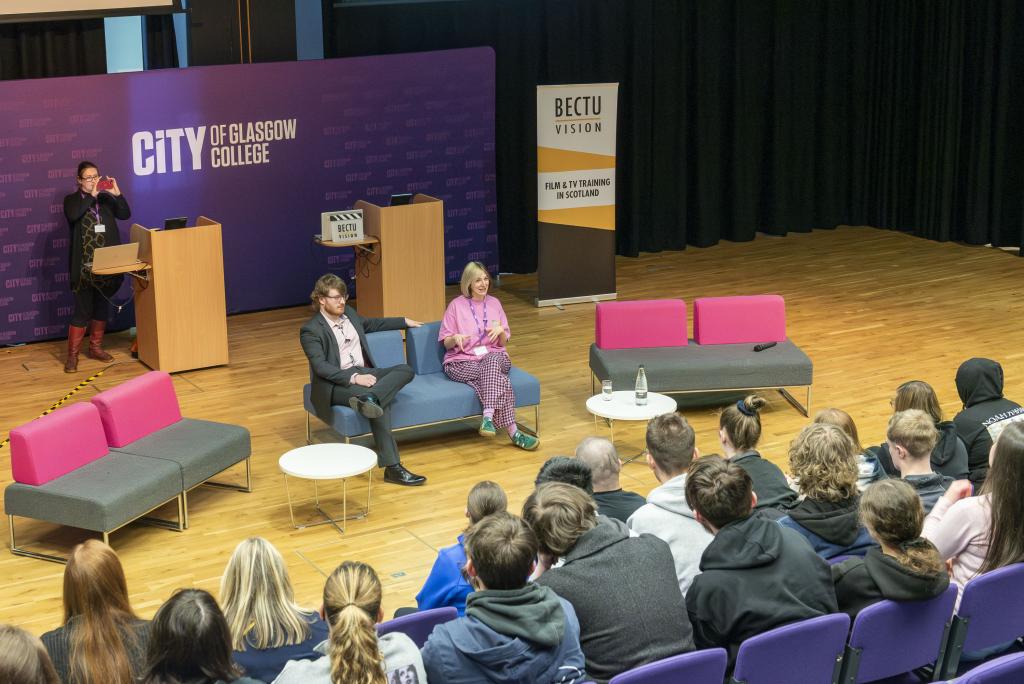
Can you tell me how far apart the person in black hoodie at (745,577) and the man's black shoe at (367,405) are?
340 cm

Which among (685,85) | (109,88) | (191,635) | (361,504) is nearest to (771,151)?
(685,85)

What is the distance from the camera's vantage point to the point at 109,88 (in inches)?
394

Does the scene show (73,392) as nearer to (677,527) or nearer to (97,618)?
(97,618)

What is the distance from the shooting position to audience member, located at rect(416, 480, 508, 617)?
4391 millimetres

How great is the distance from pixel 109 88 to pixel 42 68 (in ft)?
2.32

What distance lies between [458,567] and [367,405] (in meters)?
2.83

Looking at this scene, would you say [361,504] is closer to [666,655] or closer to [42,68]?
[666,655]

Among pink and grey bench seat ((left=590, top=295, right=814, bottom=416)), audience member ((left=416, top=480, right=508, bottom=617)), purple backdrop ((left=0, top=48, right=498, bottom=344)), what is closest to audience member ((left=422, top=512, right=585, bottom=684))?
audience member ((left=416, top=480, right=508, bottom=617))

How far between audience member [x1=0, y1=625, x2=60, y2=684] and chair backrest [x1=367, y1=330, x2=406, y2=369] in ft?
15.4

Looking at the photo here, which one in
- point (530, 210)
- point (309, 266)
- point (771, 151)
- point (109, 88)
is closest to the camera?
point (109, 88)

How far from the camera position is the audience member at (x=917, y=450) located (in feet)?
16.4

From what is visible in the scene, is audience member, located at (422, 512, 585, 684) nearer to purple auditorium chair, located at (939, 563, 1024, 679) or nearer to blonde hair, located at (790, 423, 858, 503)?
blonde hair, located at (790, 423, 858, 503)

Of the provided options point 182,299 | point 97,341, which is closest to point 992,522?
point 182,299

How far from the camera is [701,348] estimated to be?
8609mm
